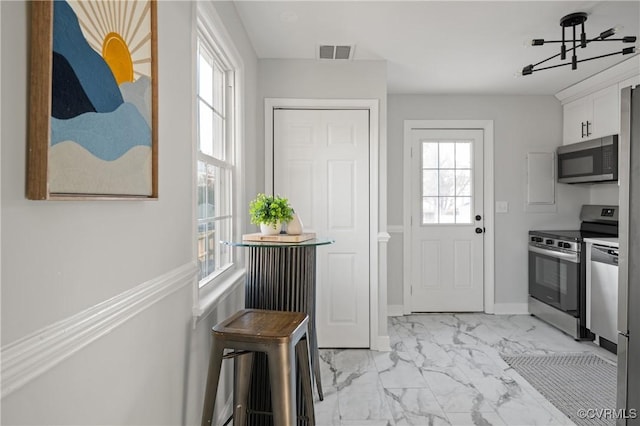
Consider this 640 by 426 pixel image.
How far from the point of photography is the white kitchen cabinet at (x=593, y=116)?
146 inches

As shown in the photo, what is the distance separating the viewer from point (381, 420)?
2330 millimetres

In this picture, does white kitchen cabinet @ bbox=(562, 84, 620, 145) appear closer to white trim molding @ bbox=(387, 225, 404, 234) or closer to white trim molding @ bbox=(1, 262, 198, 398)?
white trim molding @ bbox=(387, 225, 404, 234)

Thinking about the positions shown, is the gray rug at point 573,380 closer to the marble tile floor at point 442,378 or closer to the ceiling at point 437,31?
the marble tile floor at point 442,378

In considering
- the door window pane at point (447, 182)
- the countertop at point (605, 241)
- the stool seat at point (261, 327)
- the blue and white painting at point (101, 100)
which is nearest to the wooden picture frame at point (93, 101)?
the blue and white painting at point (101, 100)

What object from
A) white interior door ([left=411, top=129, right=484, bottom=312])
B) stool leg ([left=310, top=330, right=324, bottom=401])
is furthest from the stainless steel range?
stool leg ([left=310, top=330, right=324, bottom=401])

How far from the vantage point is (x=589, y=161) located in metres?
3.95

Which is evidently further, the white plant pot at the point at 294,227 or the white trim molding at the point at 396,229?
the white trim molding at the point at 396,229

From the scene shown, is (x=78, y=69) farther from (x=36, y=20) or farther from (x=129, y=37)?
(x=129, y=37)

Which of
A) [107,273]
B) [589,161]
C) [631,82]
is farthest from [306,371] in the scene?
[631,82]

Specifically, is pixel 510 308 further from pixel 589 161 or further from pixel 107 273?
pixel 107 273

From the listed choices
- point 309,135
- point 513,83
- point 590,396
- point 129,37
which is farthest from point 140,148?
point 513,83

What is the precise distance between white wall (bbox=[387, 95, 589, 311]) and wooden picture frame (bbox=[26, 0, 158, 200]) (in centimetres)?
362

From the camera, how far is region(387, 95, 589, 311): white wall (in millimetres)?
4570

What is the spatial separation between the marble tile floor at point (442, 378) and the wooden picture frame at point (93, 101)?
1885mm
